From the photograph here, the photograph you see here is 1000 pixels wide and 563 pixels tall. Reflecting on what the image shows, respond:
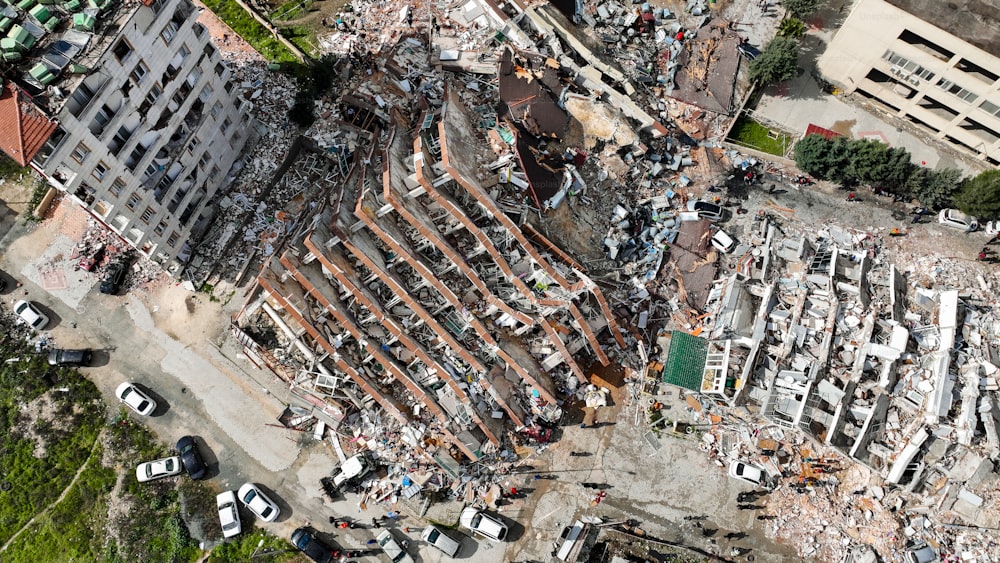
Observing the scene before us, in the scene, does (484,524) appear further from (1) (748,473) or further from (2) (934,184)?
(2) (934,184)

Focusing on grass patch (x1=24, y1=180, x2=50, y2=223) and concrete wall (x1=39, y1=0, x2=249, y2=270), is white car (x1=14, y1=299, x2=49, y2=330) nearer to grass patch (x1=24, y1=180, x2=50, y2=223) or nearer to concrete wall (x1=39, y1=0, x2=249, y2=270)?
grass patch (x1=24, y1=180, x2=50, y2=223)

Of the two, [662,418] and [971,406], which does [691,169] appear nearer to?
[662,418]

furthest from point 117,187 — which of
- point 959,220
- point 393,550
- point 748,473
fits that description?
point 959,220

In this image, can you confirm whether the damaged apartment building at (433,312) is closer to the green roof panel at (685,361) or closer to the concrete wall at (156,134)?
the green roof panel at (685,361)

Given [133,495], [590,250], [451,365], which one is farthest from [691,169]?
[133,495]

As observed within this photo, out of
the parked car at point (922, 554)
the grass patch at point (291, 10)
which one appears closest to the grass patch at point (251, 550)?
the parked car at point (922, 554)
